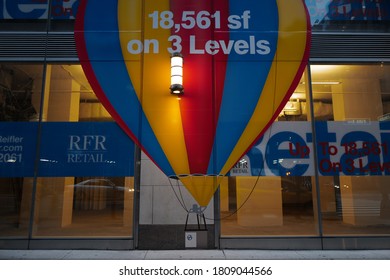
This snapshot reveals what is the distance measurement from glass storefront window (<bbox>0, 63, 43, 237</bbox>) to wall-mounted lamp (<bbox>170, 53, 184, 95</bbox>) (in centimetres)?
307

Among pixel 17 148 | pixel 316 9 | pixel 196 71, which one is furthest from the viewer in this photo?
pixel 316 9

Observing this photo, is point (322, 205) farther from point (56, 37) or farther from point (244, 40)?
point (56, 37)

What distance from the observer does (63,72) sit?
7586mm

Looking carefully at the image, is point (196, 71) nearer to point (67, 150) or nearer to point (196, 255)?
point (67, 150)

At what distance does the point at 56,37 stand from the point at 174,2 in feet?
9.29

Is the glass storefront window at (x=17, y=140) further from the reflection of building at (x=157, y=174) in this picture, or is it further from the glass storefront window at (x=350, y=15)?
the glass storefront window at (x=350, y=15)

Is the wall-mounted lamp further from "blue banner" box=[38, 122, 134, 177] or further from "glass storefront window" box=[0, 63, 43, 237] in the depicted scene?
"glass storefront window" box=[0, 63, 43, 237]

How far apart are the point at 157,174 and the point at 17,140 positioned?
3.17 meters

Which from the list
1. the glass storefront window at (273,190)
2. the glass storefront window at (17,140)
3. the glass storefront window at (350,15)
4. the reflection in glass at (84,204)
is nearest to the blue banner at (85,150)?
the reflection in glass at (84,204)

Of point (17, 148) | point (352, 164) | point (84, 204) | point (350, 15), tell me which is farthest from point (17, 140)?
point (350, 15)

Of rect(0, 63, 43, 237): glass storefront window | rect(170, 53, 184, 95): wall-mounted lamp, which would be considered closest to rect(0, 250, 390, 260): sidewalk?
rect(0, 63, 43, 237): glass storefront window

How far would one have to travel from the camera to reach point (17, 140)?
23.7 ft

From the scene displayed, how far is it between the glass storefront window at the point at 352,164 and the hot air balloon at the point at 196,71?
1.15 meters

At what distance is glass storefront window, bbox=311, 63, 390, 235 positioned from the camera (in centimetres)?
722
